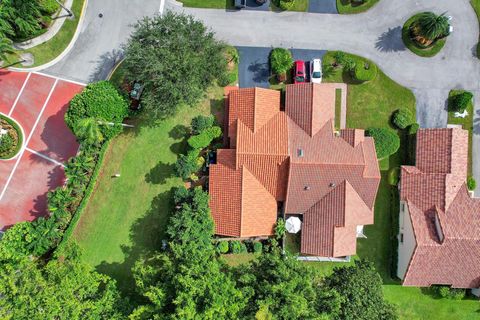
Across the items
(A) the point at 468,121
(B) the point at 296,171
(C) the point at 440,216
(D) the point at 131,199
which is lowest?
(C) the point at 440,216

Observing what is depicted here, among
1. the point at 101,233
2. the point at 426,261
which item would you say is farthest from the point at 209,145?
the point at 426,261

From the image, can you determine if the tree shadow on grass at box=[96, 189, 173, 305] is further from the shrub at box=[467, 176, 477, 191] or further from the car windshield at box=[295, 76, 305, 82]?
the shrub at box=[467, 176, 477, 191]

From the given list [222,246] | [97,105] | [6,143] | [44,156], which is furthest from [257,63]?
[6,143]

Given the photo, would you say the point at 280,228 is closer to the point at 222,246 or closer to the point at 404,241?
the point at 222,246

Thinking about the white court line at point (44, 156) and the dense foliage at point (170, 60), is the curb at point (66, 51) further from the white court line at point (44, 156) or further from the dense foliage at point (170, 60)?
the dense foliage at point (170, 60)

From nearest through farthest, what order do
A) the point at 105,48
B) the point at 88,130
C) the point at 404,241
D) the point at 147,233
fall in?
the point at 88,130, the point at 404,241, the point at 147,233, the point at 105,48

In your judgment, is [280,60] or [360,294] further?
[280,60]

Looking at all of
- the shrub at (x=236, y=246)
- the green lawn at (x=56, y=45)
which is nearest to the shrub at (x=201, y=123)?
the shrub at (x=236, y=246)
